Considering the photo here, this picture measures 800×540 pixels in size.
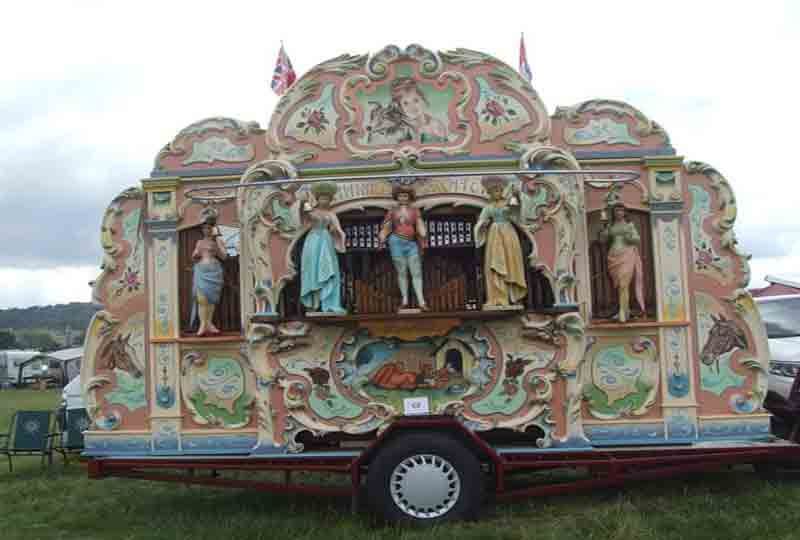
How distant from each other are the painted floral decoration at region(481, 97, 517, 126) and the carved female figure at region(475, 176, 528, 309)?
2.08 ft

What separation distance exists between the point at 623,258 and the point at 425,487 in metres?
2.84

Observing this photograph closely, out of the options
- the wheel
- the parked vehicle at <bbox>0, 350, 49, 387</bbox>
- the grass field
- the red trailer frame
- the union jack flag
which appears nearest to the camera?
the grass field

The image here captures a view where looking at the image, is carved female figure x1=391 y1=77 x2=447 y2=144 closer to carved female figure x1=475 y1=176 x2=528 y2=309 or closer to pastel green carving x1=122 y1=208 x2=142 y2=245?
carved female figure x1=475 y1=176 x2=528 y2=309

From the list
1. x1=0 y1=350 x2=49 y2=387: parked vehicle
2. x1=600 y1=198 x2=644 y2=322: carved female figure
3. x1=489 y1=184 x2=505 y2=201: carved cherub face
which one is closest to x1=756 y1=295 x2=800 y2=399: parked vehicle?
x1=600 y1=198 x2=644 y2=322: carved female figure

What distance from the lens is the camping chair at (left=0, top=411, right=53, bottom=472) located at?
10680 millimetres

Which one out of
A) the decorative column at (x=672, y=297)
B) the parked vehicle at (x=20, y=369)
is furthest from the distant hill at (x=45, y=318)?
the decorative column at (x=672, y=297)

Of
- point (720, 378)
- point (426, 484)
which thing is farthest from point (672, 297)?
point (426, 484)

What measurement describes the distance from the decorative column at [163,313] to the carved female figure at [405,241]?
2.19 metres

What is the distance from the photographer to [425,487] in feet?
22.7

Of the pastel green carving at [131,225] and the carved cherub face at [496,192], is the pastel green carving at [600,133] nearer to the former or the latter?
the carved cherub face at [496,192]

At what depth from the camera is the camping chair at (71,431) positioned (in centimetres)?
1091

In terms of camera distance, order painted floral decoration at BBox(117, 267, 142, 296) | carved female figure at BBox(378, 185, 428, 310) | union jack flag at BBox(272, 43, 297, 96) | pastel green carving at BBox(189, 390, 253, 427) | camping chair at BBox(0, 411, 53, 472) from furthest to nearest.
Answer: camping chair at BBox(0, 411, 53, 472) < union jack flag at BBox(272, 43, 297, 96) < painted floral decoration at BBox(117, 267, 142, 296) < pastel green carving at BBox(189, 390, 253, 427) < carved female figure at BBox(378, 185, 428, 310)

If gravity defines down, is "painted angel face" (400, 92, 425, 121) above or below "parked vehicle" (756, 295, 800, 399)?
above

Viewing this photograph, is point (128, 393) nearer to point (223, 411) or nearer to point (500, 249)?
point (223, 411)
